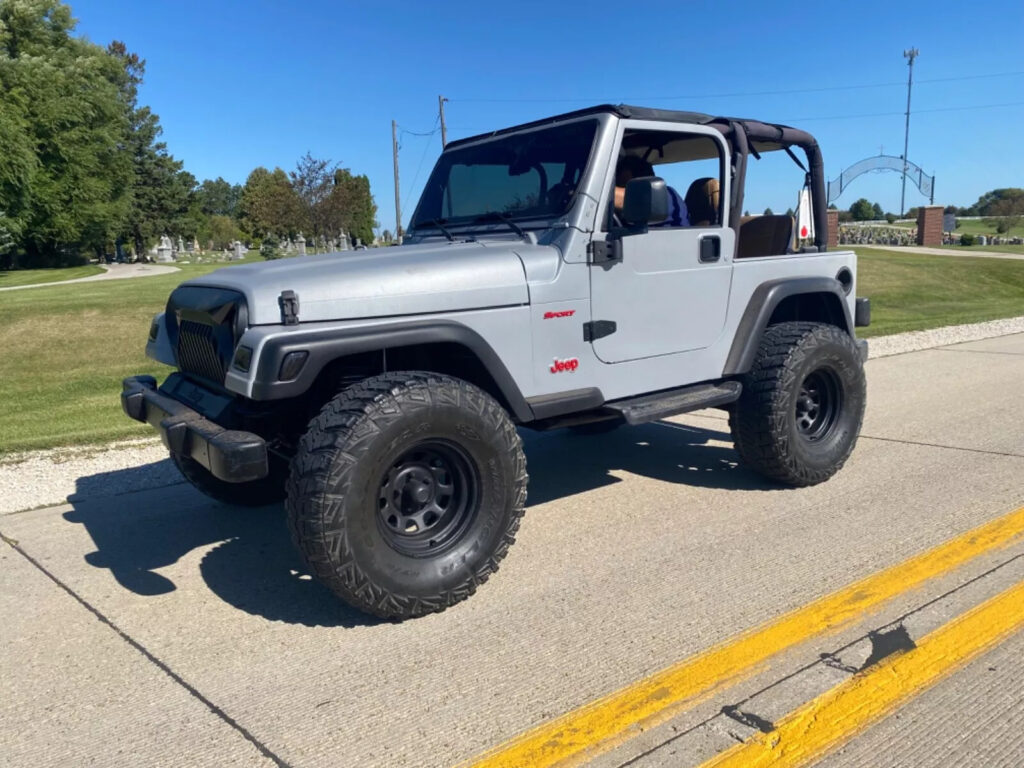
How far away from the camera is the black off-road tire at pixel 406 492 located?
3068 mm

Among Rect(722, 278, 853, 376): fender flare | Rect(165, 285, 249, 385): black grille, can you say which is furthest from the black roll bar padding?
Rect(165, 285, 249, 385): black grille

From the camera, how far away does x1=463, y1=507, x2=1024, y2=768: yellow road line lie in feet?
7.93

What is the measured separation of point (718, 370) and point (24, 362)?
372 inches

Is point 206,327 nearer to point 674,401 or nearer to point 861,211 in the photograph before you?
point 674,401

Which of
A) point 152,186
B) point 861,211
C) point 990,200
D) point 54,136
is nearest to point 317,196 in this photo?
point 54,136

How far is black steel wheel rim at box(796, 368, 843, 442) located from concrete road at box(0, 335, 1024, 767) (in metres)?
0.35

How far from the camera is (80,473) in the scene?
5.59 metres

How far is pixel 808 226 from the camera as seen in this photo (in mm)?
5586

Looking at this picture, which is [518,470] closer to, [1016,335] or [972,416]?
[972,416]

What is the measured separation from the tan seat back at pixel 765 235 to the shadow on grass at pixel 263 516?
1.45 meters

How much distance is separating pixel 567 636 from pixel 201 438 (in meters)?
1.65

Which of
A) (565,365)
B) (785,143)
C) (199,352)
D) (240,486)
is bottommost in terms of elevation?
(240,486)

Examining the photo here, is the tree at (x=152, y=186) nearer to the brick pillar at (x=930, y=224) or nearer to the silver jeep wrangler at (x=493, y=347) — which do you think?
the brick pillar at (x=930, y=224)

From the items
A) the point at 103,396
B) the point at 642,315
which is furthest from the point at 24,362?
the point at 642,315
